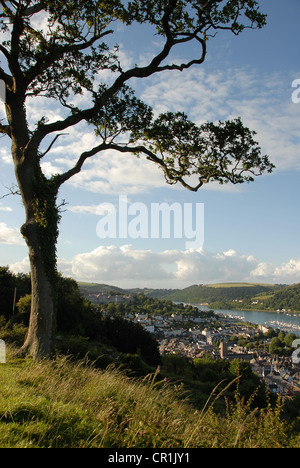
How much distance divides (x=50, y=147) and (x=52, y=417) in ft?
27.1

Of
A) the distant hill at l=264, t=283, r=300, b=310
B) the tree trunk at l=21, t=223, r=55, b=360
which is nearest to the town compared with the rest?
the tree trunk at l=21, t=223, r=55, b=360

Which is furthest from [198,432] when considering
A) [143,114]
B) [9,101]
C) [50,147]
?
[143,114]

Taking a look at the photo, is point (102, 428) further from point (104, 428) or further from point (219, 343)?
point (219, 343)

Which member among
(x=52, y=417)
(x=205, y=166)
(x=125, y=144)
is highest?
(x=125, y=144)

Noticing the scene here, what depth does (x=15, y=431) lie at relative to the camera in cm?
307

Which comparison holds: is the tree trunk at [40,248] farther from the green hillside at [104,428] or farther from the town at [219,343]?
the town at [219,343]

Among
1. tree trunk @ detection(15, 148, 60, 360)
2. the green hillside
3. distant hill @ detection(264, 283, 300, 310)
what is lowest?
distant hill @ detection(264, 283, 300, 310)

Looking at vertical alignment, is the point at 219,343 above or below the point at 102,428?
below

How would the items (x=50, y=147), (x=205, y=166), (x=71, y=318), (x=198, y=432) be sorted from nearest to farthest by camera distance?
(x=198, y=432), (x=50, y=147), (x=205, y=166), (x=71, y=318)

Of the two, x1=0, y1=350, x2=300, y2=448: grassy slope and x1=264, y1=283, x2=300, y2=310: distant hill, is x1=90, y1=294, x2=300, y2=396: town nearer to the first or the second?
x1=0, y1=350, x2=300, y2=448: grassy slope

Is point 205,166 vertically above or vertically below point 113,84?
below

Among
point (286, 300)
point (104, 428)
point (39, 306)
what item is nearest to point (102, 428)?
point (104, 428)

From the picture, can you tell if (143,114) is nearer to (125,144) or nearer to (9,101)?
(125,144)

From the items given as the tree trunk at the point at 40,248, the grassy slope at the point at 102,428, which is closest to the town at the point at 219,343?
the tree trunk at the point at 40,248
